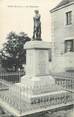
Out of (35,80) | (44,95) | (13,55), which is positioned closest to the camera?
(44,95)

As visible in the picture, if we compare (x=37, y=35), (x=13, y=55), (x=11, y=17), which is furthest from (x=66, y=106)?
(x=11, y=17)

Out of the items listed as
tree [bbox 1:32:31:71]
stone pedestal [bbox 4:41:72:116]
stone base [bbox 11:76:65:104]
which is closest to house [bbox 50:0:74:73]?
tree [bbox 1:32:31:71]

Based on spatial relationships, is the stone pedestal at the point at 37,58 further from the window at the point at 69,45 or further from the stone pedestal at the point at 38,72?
the window at the point at 69,45

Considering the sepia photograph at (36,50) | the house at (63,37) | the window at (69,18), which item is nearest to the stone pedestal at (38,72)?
the sepia photograph at (36,50)

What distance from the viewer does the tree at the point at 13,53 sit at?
77.8ft

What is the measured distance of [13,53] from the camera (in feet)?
78.6

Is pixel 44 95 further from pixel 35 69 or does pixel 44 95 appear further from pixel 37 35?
pixel 37 35

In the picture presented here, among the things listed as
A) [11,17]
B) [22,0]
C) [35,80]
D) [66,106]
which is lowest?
[66,106]

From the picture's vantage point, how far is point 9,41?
81.0ft

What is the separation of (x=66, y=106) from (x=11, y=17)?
64.6 ft

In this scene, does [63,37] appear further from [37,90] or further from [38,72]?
[37,90]

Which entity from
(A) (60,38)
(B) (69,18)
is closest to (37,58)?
(B) (69,18)

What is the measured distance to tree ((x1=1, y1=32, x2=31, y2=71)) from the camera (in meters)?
23.7

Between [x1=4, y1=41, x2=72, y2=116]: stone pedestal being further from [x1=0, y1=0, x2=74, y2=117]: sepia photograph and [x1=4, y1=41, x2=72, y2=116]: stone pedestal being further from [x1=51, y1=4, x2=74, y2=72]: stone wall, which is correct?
[x1=51, y1=4, x2=74, y2=72]: stone wall
